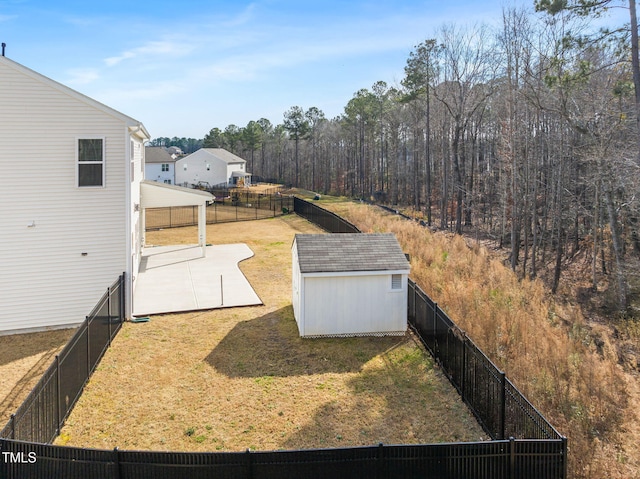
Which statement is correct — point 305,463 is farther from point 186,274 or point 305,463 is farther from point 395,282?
point 186,274

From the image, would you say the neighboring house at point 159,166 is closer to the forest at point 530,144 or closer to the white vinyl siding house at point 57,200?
the forest at point 530,144

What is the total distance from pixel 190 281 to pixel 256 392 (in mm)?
8957

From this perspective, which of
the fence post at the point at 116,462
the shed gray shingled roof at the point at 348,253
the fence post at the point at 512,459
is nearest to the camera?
the fence post at the point at 116,462

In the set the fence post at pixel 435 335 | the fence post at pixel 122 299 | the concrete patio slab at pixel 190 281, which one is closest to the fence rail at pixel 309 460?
the fence post at pixel 435 335

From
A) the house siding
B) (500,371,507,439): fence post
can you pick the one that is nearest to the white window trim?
(500,371,507,439): fence post

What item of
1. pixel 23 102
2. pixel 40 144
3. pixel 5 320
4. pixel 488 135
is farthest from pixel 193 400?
pixel 488 135

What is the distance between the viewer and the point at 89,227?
1347 cm

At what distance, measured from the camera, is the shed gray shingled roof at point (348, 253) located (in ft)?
38.8

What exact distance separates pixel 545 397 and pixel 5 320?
13.2 metres

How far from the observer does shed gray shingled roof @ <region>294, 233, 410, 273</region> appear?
11.8 meters

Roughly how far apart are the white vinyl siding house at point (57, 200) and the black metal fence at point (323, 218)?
1085cm

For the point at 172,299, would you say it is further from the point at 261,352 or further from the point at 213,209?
the point at 213,209

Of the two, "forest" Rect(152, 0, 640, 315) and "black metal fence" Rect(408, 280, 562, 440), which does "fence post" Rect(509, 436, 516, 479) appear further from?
"forest" Rect(152, 0, 640, 315)

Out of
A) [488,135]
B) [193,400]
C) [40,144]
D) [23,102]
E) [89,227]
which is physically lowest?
[193,400]
